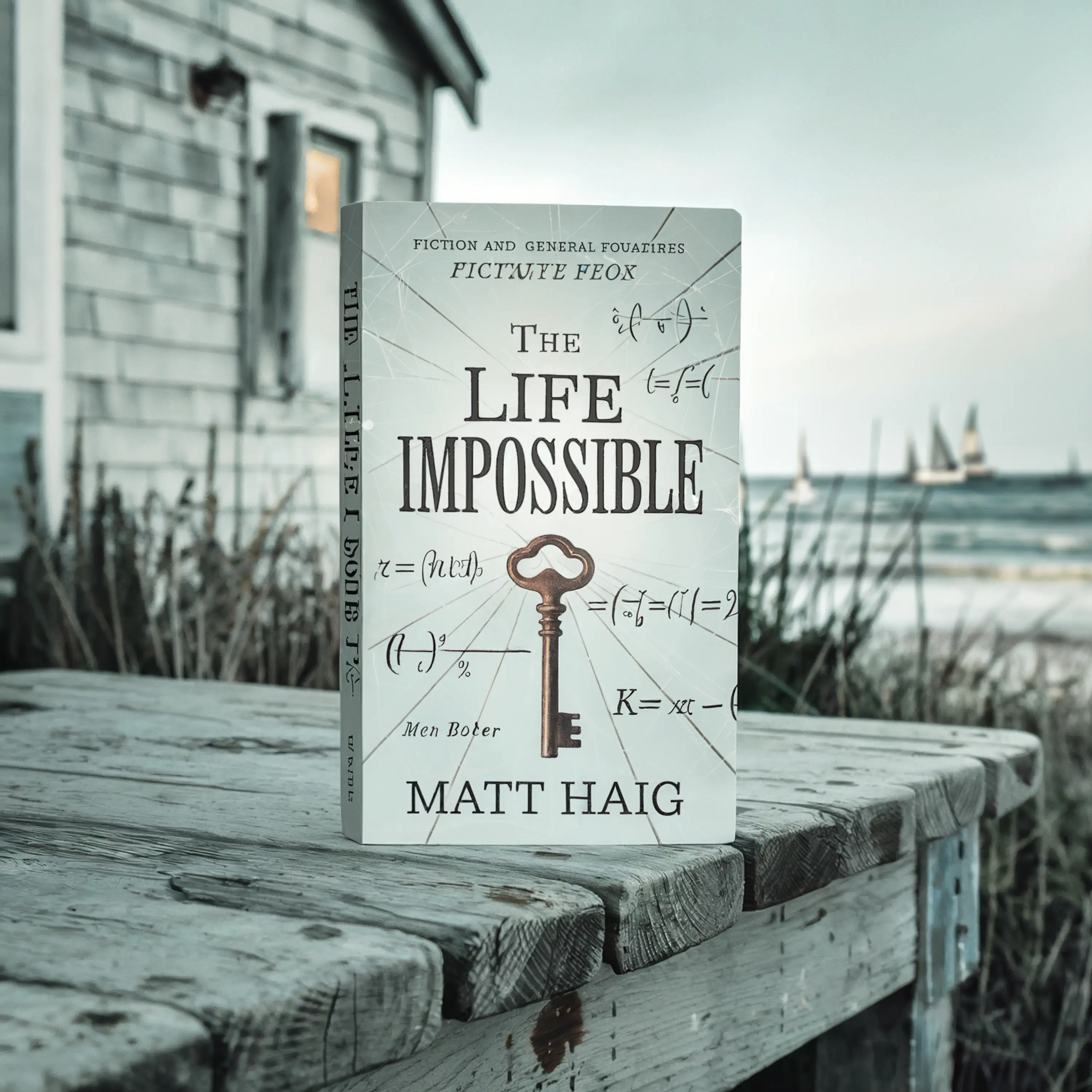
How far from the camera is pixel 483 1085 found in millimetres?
752

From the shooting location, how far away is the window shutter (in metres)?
4.96

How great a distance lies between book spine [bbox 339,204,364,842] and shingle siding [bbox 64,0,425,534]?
342 centimetres

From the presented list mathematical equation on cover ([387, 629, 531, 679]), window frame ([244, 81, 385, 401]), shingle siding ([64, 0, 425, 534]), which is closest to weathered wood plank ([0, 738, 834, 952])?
mathematical equation on cover ([387, 629, 531, 679])

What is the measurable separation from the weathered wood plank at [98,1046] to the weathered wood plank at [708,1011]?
165 mm

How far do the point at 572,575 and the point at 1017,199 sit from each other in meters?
22.9

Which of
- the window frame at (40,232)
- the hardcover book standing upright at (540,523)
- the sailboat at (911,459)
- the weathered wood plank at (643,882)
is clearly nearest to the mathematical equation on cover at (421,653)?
the hardcover book standing upright at (540,523)

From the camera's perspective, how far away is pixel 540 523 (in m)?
0.84

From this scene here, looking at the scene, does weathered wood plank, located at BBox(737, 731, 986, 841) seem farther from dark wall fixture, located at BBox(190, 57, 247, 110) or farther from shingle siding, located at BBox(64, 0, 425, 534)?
dark wall fixture, located at BBox(190, 57, 247, 110)

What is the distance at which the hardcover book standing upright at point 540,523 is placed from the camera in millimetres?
828

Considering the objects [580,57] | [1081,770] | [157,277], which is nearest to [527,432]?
[1081,770]

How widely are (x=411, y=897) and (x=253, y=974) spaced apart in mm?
156

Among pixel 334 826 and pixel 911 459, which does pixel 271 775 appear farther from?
pixel 911 459

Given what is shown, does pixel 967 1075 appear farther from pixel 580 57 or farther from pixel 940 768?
pixel 580 57

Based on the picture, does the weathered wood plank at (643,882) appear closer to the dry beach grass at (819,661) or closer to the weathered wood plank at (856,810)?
the weathered wood plank at (856,810)
